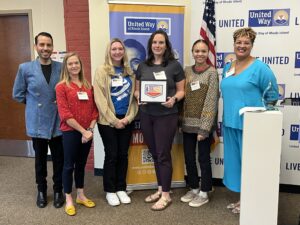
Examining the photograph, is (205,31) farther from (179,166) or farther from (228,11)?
(179,166)

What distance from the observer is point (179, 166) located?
328 centimetres

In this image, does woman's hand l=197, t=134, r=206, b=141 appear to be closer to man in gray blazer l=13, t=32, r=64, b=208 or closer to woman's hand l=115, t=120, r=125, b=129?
woman's hand l=115, t=120, r=125, b=129

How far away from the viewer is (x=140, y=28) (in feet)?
9.93

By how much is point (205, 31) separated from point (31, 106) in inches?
69.0

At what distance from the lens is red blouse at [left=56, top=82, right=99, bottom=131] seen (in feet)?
8.36

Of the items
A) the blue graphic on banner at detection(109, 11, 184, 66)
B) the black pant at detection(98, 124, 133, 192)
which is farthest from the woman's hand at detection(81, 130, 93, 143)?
the blue graphic on banner at detection(109, 11, 184, 66)

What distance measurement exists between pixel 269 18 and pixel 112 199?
7.39 feet

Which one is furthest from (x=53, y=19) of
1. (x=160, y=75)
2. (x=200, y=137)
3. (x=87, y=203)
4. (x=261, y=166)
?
(x=261, y=166)

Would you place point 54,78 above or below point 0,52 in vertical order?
below

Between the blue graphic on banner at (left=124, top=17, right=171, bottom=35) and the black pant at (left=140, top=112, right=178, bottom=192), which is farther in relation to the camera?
the blue graphic on banner at (left=124, top=17, right=171, bottom=35)

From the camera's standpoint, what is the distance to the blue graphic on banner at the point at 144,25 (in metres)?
3.00

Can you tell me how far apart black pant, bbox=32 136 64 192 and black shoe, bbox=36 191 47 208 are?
0.15 feet

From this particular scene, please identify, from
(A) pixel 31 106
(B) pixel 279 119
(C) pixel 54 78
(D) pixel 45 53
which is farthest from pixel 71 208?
(B) pixel 279 119

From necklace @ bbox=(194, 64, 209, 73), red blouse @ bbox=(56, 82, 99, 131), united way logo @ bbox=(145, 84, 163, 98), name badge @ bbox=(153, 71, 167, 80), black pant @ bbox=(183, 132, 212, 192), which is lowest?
black pant @ bbox=(183, 132, 212, 192)
